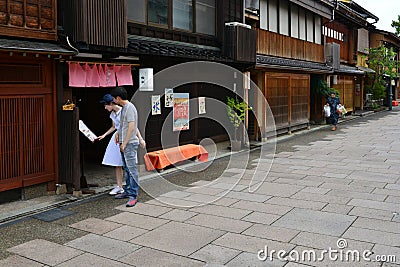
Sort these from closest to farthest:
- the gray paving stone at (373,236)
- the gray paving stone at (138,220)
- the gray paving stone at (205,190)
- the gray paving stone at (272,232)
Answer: the gray paving stone at (373,236)
the gray paving stone at (272,232)
the gray paving stone at (138,220)
the gray paving stone at (205,190)

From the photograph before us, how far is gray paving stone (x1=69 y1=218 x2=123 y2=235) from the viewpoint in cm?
668

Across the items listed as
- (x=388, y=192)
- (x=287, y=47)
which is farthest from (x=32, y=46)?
(x=287, y=47)

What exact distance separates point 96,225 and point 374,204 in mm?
5079

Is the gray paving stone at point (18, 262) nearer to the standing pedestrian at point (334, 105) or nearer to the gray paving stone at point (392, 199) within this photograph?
the gray paving stone at point (392, 199)

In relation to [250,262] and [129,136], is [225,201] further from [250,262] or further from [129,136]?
[250,262]

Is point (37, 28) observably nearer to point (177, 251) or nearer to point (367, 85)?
point (177, 251)

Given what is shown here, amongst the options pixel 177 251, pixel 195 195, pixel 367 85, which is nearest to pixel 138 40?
pixel 195 195

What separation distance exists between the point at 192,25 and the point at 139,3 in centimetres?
261

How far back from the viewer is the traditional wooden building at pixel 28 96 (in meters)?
7.60

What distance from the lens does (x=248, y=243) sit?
602 cm

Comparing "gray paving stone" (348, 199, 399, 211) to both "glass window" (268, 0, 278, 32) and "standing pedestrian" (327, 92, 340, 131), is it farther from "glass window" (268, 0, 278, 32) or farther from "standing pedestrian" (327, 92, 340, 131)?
"standing pedestrian" (327, 92, 340, 131)

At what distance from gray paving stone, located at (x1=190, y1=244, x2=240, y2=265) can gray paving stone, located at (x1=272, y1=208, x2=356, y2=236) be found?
1.38m

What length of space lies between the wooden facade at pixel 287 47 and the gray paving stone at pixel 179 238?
11.7 meters

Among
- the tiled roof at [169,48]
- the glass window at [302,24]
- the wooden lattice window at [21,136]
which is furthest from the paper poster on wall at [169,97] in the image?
the glass window at [302,24]
